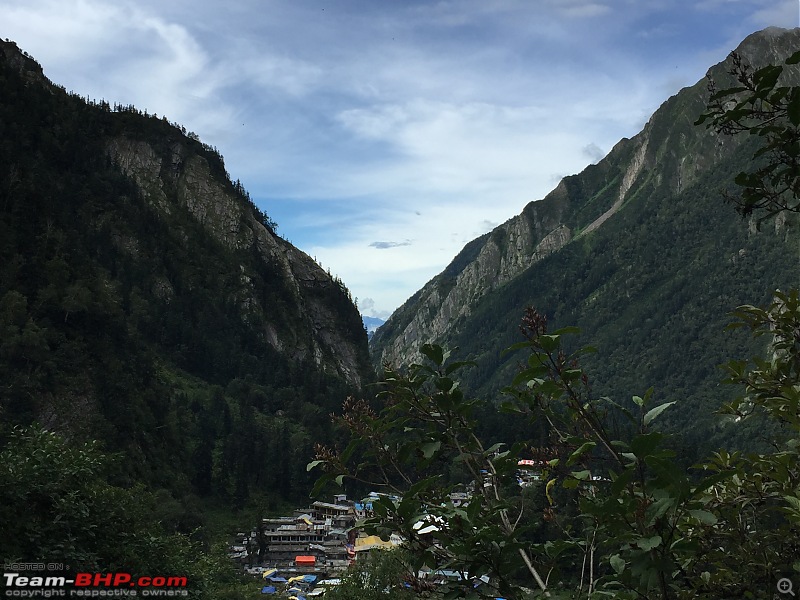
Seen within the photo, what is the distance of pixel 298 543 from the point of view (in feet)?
250

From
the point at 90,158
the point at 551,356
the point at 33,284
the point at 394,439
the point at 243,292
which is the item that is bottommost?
the point at 394,439

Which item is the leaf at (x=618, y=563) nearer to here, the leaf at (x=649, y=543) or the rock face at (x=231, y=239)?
the leaf at (x=649, y=543)

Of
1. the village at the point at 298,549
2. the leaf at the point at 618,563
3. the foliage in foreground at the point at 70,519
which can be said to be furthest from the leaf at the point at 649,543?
the village at the point at 298,549

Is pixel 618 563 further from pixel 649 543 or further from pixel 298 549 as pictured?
pixel 298 549

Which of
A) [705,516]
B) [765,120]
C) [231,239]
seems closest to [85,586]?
[705,516]

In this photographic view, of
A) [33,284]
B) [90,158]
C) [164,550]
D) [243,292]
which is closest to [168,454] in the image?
[33,284]

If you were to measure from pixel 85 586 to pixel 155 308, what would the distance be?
5227 inches

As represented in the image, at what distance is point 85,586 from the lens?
1184 centimetres

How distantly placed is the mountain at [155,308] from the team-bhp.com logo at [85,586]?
51.2 m

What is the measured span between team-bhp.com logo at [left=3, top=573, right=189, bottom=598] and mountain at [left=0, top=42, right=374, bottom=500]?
5119cm

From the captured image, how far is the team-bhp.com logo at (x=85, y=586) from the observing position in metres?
10.5

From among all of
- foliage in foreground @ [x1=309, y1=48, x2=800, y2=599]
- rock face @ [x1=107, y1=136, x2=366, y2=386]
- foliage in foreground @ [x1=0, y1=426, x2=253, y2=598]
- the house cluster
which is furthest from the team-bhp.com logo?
rock face @ [x1=107, y1=136, x2=366, y2=386]

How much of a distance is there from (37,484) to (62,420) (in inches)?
2259

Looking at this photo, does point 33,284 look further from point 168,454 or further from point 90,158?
point 90,158
